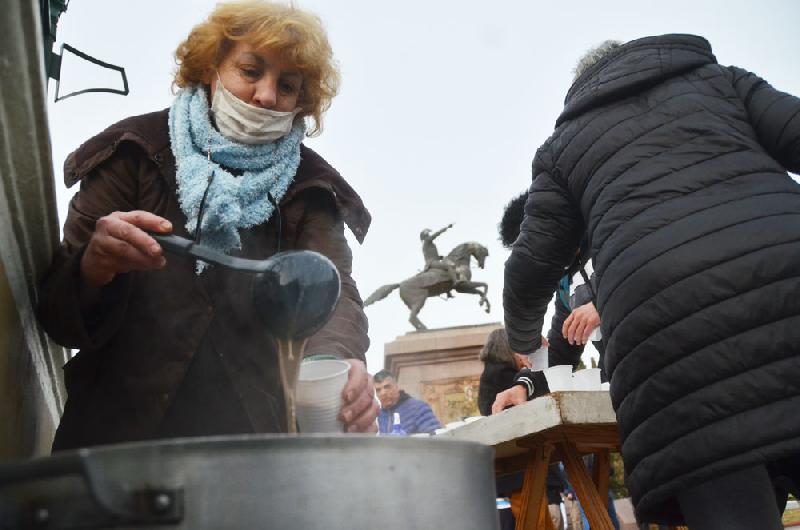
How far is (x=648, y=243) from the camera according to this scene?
169 cm

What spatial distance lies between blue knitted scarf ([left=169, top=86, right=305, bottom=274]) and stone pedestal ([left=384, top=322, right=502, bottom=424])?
9.47 m

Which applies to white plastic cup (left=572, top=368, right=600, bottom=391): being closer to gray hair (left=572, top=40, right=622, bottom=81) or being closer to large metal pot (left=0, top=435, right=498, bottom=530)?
gray hair (left=572, top=40, right=622, bottom=81)

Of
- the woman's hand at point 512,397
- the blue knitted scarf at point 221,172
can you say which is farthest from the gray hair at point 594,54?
the woman's hand at point 512,397

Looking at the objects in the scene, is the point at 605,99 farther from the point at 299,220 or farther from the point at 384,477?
the point at 384,477

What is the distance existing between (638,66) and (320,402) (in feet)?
4.40

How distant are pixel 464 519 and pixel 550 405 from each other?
1.60 metres

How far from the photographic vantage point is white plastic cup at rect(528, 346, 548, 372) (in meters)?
2.90

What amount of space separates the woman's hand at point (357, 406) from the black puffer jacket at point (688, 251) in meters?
0.70

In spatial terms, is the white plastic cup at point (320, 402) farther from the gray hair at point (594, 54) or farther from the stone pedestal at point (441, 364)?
the stone pedestal at point (441, 364)

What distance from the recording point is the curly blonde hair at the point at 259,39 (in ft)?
5.64

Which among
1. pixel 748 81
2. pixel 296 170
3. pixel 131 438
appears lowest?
pixel 131 438

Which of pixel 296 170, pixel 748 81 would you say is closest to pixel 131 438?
pixel 296 170

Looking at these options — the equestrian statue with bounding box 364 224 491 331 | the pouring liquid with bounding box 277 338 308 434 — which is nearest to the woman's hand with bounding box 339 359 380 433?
the pouring liquid with bounding box 277 338 308 434

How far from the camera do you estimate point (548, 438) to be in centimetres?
275
